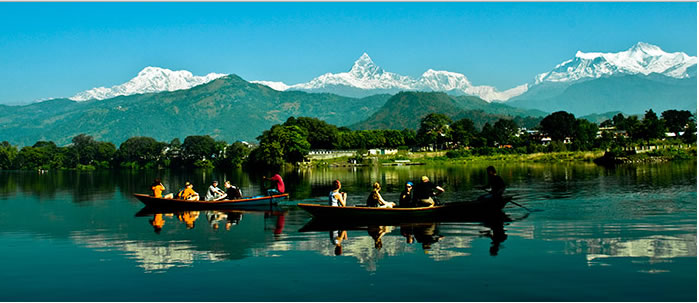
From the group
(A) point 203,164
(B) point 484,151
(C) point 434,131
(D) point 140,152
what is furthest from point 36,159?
(B) point 484,151

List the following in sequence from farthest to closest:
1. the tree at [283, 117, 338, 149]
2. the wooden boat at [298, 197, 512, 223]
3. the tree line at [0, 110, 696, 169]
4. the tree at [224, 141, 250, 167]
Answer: the tree at [224, 141, 250, 167]
the tree at [283, 117, 338, 149]
the tree line at [0, 110, 696, 169]
the wooden boat at [298, 197, 512, 223]

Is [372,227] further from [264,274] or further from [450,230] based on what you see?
[264,274]

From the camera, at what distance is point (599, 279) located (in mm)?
14609

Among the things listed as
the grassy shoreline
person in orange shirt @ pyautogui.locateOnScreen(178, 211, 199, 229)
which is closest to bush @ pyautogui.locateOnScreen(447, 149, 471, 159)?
the grassy shoreline

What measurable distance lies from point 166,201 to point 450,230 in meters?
18.3

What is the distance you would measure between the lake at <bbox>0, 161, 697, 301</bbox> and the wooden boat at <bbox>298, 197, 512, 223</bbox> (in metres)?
0.65

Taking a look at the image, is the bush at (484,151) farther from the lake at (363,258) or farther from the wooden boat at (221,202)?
the wooden boat at (221,202)

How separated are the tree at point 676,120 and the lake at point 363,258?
119 metres

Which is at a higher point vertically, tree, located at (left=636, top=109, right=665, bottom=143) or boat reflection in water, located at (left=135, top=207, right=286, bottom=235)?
tree, located at (left=636, top=109, right=665, bottom=143)

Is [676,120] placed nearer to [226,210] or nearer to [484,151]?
[484,151]

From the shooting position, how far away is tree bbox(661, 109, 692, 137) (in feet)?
436

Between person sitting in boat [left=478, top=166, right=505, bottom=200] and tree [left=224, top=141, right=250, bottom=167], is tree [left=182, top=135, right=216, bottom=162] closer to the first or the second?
tree [left=224, top=141, right=250, bottom=167]

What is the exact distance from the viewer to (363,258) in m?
17.7

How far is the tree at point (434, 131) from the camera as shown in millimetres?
139875
